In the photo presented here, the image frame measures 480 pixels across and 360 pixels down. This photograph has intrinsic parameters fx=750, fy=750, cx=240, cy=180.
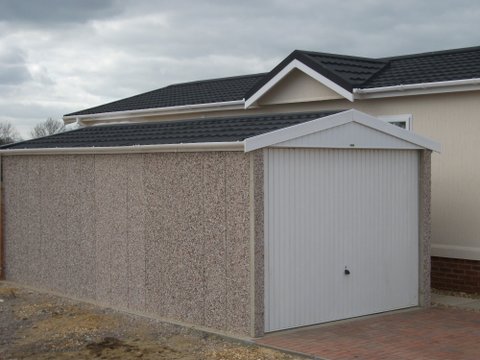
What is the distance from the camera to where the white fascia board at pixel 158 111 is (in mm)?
16089

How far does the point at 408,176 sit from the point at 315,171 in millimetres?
2012

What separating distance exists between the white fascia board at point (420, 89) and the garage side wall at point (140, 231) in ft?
14.7

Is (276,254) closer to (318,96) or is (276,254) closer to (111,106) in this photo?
(318,96)

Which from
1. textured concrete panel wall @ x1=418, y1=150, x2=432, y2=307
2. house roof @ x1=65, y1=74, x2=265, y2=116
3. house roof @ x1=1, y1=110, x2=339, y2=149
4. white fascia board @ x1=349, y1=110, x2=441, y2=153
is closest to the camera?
house roof @ x1=1, y1=110, x2=339, y2=149

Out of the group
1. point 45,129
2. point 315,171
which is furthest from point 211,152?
point 45,129

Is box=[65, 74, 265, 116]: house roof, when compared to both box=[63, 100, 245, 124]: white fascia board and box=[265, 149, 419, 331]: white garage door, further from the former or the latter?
box=[265, 149, 419, 331]: white garage door

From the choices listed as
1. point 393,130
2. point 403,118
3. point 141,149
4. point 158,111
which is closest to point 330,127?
point 393,130

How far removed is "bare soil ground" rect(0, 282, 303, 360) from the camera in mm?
8523

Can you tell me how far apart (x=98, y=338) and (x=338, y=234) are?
3.38 metres

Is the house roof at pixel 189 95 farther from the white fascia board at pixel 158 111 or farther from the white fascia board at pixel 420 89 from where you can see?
the white fascia board at pixel 420 89

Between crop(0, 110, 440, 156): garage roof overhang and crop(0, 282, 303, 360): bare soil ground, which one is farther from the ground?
crop(0, 110, 440, 156): garage roof overhang

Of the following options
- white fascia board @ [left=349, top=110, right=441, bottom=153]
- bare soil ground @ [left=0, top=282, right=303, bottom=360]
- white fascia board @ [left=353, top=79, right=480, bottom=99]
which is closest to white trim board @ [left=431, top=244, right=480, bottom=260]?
white fascia board @ [left=349, top=110, right=441, bottom=153]

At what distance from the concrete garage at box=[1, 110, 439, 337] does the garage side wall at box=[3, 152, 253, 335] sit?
0.9 inches

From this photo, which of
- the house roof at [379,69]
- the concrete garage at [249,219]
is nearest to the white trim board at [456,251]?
the concrete garage at [249,219]
